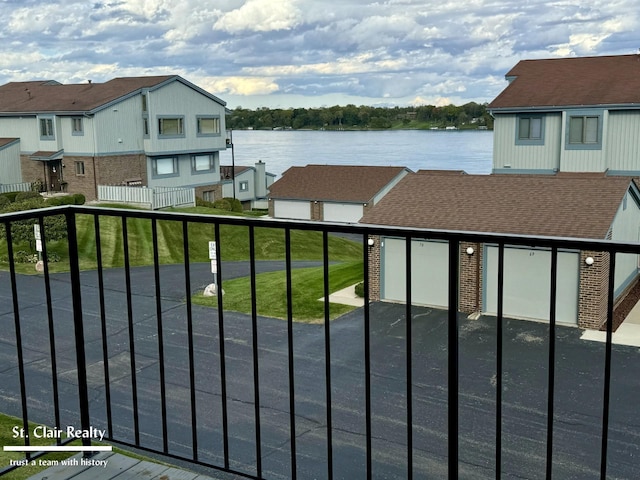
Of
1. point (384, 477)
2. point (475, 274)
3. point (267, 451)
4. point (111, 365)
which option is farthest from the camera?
point (475, 274)

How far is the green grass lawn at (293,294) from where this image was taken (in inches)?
738

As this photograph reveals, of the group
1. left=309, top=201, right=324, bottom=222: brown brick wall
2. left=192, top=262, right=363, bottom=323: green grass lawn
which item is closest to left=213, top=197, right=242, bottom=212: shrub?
left=309, top=201, right=324, bottom=222: brown brick wall

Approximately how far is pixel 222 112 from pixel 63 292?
91.5 feet

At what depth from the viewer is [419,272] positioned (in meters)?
20.0

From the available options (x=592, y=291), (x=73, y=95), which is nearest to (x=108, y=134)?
(x=73, y=95)

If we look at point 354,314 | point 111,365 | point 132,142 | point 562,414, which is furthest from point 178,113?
point 562,414

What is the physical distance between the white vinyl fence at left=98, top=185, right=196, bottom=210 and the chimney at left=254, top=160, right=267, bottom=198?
16.2m

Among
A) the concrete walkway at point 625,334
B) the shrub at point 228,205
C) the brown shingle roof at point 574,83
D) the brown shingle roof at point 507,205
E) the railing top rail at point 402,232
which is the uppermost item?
the brown shingle roof at point 574,83

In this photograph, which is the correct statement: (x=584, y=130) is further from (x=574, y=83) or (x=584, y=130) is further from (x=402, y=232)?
(x=402, y=232)

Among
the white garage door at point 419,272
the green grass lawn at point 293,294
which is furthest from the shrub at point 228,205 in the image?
the white garage door at point 419,272

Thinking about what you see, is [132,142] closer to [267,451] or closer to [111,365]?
[111,365]

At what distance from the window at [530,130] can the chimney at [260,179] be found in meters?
28.3

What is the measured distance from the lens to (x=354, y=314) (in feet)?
62.0

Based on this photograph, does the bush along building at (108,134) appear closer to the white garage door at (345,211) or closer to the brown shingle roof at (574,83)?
the white garage door at (345,211)
